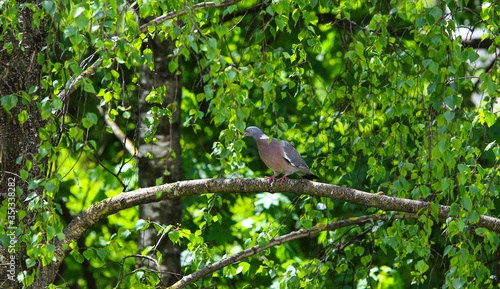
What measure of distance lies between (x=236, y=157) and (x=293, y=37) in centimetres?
247

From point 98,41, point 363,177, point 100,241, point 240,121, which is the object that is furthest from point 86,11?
point 100,241

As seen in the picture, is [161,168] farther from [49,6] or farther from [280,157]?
[49,6]

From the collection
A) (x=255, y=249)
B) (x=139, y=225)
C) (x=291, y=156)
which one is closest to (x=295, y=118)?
(x=291, y=156)

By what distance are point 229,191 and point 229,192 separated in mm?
32

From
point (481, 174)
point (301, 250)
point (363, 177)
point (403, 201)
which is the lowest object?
point (301, 250)

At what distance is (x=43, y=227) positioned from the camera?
6.02ft

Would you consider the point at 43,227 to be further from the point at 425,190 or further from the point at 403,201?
the point at 403,201

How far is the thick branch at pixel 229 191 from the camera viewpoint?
2609 millimetres

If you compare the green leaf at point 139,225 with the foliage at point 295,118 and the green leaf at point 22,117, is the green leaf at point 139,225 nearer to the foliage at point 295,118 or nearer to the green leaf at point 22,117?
the foliage at point 295,118

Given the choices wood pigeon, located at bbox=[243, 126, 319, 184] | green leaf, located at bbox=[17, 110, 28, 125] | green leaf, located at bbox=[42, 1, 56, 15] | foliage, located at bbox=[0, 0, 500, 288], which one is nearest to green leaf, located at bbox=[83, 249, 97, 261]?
foliage, located at bbox=[0, 0, 500, 288]

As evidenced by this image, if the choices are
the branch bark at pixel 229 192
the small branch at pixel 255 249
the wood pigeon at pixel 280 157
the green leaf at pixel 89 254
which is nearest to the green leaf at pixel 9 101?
the green leaf at pixel 89 254

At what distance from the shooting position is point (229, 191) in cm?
271

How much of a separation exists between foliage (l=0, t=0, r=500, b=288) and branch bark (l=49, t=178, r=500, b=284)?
0.10m

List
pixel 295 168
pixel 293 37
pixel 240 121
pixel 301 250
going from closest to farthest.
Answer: pixel 240 121, pixel 295 168, pixel 293 37, pixel 301 250
